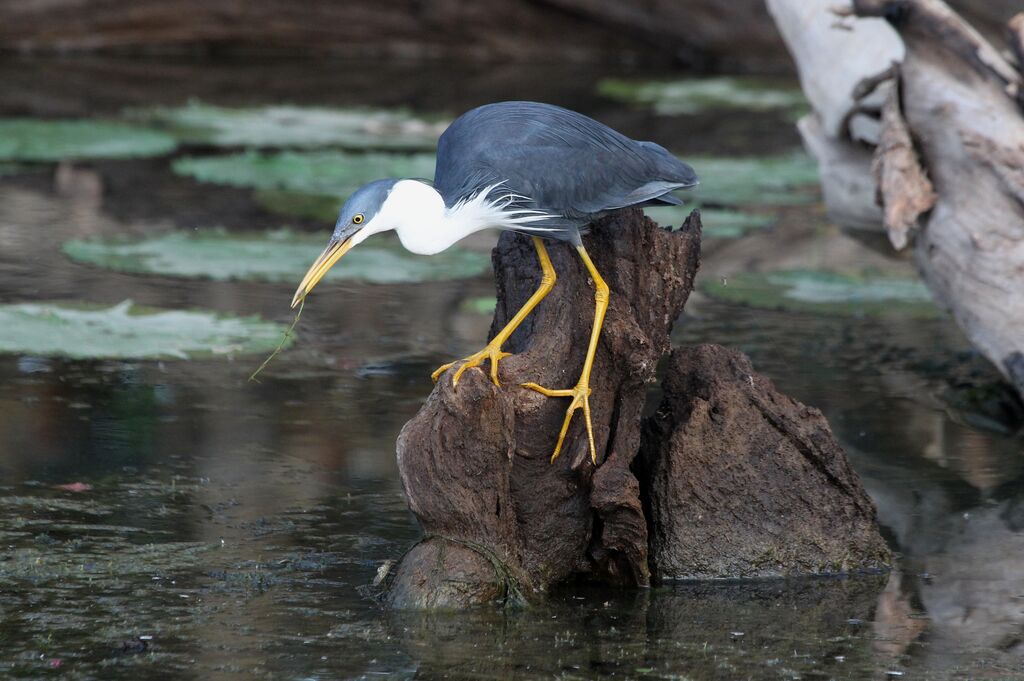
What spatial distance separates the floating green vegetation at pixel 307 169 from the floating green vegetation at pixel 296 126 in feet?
1.95

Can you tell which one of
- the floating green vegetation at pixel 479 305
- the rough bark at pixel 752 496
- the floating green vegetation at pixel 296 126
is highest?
the rough bark at pixel 752 496

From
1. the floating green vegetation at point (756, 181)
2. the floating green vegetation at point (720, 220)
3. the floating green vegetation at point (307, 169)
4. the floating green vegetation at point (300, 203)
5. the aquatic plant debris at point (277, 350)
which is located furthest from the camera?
the floating green vegetation at point (756, 181)

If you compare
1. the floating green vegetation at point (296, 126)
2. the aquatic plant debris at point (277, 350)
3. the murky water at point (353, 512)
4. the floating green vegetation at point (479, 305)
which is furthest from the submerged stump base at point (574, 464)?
the floating green vegetation at point (296, 126)

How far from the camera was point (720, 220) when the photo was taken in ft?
29.2

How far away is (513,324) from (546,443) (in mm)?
345

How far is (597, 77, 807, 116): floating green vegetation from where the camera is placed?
522 inches

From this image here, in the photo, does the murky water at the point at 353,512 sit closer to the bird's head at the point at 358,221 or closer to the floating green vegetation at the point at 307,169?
the bird's head at the point at 358,221

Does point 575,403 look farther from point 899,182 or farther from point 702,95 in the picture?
point 702,95

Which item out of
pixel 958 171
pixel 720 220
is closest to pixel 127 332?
pixel 958 171

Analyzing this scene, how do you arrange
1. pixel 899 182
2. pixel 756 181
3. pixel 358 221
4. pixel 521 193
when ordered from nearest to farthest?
pixel 358 221
pixel 521 193
pixel 899 182
pixel 756 181

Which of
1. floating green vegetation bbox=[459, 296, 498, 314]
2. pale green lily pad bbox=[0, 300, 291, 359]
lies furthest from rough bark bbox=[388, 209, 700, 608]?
floating green vegetation bbox=[459, 296, 498, 314]

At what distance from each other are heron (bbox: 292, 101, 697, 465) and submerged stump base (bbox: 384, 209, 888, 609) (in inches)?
2.4

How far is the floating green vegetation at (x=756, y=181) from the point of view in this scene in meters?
9.55

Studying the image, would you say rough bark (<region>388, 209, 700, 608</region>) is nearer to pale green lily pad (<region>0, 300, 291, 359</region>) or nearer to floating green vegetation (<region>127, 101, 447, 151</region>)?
pale green lily pad (<region>0, 300, 291, 359</region>)
